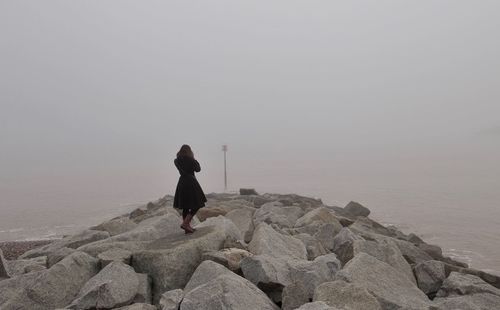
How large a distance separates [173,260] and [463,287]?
19.6 feet

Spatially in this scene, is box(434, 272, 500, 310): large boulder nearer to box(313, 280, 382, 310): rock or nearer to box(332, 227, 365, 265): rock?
box(313, 280, 382, 310): rock

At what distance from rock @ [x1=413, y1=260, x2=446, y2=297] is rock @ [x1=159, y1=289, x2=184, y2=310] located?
5.59 meters

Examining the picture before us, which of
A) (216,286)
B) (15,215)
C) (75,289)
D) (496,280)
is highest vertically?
(216,286)

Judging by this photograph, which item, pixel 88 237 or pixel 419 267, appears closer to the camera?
pixel 419 267

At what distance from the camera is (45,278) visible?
24.9 ft

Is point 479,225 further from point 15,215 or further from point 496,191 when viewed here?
point 15,215

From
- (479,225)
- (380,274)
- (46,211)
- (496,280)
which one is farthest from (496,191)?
(46,211)

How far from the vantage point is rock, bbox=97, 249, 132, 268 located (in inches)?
328

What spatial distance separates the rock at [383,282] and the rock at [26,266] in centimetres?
669

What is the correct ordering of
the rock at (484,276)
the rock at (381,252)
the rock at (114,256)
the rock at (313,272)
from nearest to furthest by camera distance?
1. the rock at (313,272)
2. the rock at (114,256)
3. the rock at (381,252)
4. the rock at (484,276)

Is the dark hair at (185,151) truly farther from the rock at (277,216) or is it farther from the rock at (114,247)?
the rock at (277,216)

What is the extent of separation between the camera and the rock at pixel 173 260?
7.88 meters

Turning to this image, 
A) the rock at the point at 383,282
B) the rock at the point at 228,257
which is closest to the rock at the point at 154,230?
the rock at the point at 228,257

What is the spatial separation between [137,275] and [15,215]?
37742 millimetres
